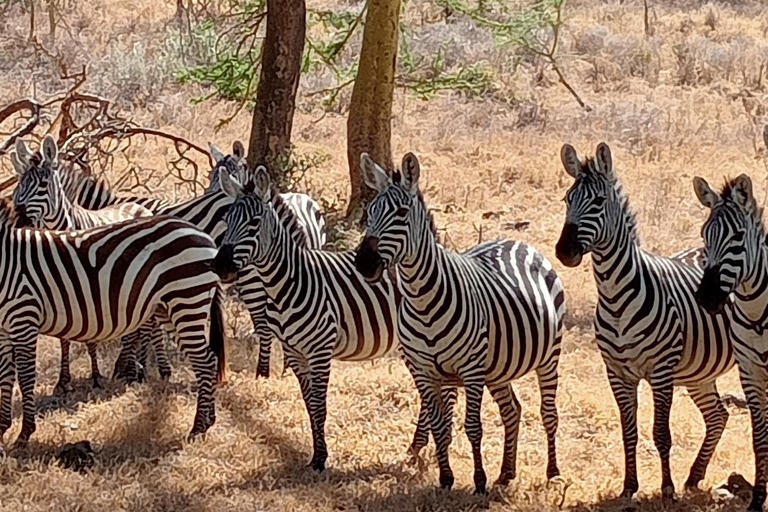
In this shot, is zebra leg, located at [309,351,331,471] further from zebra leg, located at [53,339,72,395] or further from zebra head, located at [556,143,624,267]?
zebra leg, located at [53,339,72,395]

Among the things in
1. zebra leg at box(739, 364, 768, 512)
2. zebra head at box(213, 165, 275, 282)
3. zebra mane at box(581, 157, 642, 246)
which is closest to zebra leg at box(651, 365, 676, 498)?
zebra leg at box(739, 364, 768, 512)

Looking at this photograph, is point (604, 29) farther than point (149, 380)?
Yes

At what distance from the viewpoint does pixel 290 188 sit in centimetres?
1279

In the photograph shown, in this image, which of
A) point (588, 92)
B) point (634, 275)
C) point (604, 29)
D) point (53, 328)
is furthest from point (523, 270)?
point (604, 29)

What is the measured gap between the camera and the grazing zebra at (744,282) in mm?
5910

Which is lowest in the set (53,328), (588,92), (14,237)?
(53,328)

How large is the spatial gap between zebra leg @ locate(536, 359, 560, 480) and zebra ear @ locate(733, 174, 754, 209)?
1.79 m

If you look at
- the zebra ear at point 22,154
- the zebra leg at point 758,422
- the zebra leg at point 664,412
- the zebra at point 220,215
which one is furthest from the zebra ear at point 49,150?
the zebra leg at point 758,422

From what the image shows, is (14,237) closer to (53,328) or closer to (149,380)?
(53,328)

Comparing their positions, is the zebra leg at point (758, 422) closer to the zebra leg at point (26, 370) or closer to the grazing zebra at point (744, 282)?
the grazing zebra at point (744, 282)

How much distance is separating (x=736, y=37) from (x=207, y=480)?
21.9m

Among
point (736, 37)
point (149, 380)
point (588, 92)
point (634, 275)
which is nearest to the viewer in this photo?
point (634, 275)

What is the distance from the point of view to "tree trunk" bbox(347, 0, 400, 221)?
13.4 m

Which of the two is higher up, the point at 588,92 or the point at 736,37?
the point at 736,37
